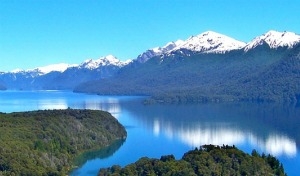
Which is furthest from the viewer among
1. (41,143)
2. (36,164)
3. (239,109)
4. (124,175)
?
(239,109)

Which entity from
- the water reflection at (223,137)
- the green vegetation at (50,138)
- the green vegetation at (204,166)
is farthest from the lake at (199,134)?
the green vegetation at (204,166)

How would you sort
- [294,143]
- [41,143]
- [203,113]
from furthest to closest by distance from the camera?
[203,113] < [294,143] < [41,143]

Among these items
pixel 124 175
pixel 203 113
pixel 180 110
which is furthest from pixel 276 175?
pixel 180 110

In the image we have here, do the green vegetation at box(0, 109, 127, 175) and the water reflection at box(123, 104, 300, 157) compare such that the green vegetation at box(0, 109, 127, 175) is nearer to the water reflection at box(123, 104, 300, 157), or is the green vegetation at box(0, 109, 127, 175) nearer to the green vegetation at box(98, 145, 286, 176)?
the green vegetation at box(98, 145, 286, 176)

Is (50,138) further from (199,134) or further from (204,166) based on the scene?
(204,166)

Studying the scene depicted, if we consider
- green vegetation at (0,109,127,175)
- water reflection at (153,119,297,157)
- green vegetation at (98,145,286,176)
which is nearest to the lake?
water reflection at (153,119,297,157)

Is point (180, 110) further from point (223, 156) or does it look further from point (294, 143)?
point (223, 156)
